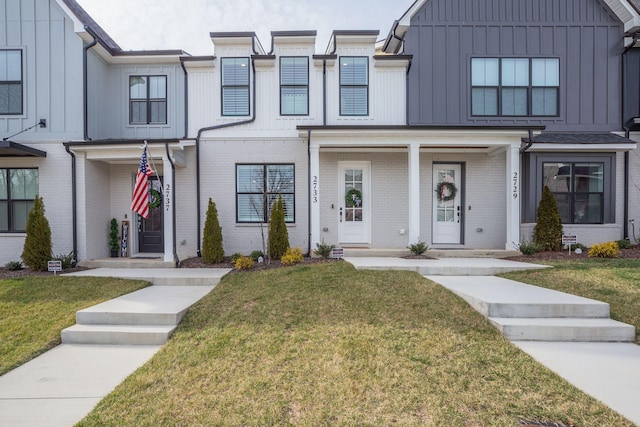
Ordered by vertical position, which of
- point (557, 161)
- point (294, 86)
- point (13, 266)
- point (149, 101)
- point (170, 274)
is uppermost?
point (294, 86)

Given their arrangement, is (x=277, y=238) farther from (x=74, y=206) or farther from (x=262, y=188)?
(x=74, y=206)

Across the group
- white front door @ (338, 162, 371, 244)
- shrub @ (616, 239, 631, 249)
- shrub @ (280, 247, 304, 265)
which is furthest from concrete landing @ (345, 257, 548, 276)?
shrub @ (616, 239, 631, 249)

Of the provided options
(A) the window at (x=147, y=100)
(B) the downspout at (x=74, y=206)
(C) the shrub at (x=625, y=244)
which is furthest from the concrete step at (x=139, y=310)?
(C) the shrub at (x=625, y=244)

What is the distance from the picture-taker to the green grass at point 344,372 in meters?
2.57

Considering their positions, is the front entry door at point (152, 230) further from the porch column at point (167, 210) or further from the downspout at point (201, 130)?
the porch column at point (167, 210)

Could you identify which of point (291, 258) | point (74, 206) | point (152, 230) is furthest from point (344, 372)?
point (74, 206)

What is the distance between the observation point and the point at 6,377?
3.34 metres

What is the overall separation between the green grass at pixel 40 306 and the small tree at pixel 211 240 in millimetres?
1701

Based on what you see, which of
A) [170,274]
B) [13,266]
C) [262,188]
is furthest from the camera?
[262,188]

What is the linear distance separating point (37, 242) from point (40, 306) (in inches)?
116

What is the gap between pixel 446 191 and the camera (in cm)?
898

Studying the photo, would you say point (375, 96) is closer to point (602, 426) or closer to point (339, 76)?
point (339, 76)

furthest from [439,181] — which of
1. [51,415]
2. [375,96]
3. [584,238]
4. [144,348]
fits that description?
[51,415]

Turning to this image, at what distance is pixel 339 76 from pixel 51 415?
8.83m
